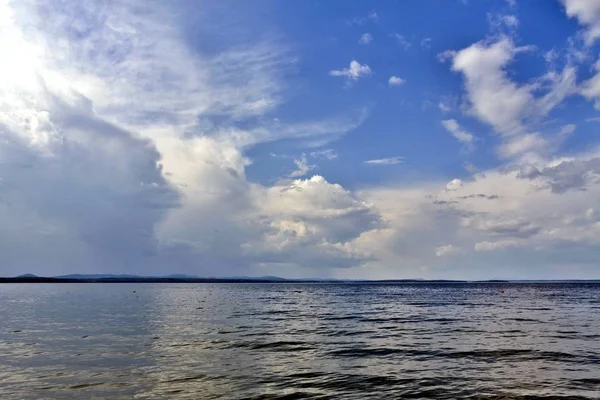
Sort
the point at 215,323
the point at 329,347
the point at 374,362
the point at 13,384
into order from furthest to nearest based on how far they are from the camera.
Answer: the point at 215,323 → the point at 329,347 → the point at 374,362 → the point at 13,384

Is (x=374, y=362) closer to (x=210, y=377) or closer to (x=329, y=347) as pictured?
(x=329, y=347)

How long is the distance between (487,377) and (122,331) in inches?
1469

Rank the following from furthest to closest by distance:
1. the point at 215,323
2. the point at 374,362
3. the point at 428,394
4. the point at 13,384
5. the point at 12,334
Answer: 1. the point at 215,323
2. the point at 12,334
3. the point at 374,362
4. the point at 13,384
5. the point at 428,394

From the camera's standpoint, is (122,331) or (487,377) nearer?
(487,377)

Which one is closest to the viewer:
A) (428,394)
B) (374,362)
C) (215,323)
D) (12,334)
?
(428,394)

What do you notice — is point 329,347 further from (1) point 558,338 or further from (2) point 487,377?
(1) point 558,338

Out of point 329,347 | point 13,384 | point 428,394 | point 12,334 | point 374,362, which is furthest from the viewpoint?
point 12,334

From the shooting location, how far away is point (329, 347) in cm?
3678

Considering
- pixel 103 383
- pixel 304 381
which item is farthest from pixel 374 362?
pixel 103 383

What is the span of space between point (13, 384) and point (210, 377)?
1073 cm

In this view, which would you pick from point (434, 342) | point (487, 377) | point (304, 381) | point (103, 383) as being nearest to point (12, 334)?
point (103, 383)

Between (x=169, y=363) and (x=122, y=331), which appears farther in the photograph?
(x=122, y=331)

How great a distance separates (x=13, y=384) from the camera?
977 inches

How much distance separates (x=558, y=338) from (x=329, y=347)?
71.2 feet
